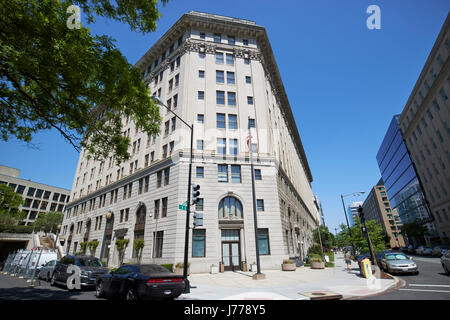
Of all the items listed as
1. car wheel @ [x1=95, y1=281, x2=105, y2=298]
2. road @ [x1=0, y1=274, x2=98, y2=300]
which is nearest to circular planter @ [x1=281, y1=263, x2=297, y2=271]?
road @ [x1=0, y1=274, x2=98, y2=300]

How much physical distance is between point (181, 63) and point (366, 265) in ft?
98.7

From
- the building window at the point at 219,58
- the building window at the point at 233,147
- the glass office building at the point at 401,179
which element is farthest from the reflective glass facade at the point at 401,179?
the building window at the point at 219,58

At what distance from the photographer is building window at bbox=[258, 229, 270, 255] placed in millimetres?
22875

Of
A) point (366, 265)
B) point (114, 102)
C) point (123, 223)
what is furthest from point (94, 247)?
point (366, 265)

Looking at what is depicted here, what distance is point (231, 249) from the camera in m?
22.8

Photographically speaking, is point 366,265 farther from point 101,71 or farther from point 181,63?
point 181,63

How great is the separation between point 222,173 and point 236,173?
162 centimetres

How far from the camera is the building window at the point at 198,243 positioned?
2162cm

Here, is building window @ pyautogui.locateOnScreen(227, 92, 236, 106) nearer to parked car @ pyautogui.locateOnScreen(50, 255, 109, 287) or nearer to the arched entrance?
the arched entrance

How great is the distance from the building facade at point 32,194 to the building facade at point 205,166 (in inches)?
2525

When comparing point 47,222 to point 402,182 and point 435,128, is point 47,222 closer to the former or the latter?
point 435,128

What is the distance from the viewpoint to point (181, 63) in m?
30.8
